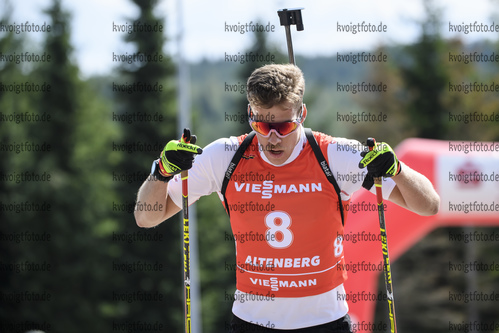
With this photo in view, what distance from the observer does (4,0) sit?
804 inches

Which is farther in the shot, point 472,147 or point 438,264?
point 438,264

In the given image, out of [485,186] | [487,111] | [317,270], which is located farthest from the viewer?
[487,111]

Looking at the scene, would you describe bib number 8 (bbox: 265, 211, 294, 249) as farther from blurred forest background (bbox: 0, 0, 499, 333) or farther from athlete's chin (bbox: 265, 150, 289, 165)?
blurred forest background (bbox: 0, 0, 499, 333)

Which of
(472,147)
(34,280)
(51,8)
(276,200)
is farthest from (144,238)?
(276,200)

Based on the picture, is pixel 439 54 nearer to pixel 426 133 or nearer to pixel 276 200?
pixel 426 133

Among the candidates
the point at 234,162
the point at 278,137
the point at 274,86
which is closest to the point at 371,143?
the point at 278,137

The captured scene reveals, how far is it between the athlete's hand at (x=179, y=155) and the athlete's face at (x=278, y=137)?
363 millimetres

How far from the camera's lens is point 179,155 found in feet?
10.9

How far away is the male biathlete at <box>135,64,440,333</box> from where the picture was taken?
329 cm

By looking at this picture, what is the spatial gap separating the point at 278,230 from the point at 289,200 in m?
0.17

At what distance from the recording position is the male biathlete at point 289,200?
3293 mm

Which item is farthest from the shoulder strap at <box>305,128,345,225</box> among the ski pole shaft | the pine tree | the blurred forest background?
the pine tree

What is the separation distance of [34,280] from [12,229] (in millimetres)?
2000

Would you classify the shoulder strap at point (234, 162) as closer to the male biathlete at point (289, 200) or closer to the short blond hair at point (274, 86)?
the male biathlete at point (289, 200)
